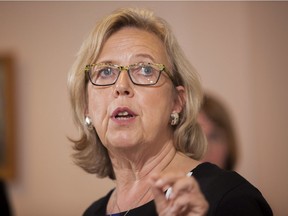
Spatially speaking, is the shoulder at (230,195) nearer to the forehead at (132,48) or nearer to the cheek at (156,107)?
the cheek at (156,107)

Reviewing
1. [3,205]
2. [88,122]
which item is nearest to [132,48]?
[88,122]

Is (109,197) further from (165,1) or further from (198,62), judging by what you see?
(165,1)

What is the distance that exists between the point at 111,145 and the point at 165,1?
2.09 meters

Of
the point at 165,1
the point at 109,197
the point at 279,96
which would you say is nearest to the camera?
the point at 109,197

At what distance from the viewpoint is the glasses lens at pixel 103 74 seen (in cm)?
137

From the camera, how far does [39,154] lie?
3342mm

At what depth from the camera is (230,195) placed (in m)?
1.08

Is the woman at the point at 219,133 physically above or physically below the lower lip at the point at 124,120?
below

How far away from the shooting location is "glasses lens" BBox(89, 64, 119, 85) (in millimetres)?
1371

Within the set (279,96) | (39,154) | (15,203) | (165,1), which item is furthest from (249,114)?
(15,203)

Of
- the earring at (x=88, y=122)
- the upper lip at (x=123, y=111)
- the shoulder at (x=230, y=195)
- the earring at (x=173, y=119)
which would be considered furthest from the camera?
the earring at (x=88, y=122)

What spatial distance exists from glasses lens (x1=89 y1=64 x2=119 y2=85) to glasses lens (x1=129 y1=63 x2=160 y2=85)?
59 millimetres

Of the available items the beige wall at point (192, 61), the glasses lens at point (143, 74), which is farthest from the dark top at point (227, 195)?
the beige wall at point (192, 61)

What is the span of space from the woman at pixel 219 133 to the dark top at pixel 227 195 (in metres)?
1.23
